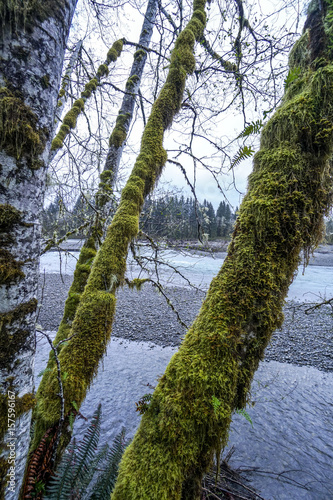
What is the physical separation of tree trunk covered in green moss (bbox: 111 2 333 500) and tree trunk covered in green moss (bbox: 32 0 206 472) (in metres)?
0.84

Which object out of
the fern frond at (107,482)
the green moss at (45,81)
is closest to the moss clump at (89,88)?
the green moss at (45,81)

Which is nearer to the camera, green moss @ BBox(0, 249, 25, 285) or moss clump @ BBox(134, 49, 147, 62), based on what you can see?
green moss @ BBox(0, 249, 25, 285)

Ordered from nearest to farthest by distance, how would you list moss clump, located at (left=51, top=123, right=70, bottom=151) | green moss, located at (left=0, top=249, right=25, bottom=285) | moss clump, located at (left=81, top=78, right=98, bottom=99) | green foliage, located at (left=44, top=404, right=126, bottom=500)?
green moss, located at (left=0, top=249, right=25, bottom=285) < green foliage, located at (left=44, top=404, right=126, bottom=500) < moss clump, located at (left=51, top=123, right=70, bottom=151) < moss clump, located at (left=81, top=78, right=98, bottom=99)

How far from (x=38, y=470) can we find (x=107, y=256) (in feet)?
5.58

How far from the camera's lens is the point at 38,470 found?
1688 mm

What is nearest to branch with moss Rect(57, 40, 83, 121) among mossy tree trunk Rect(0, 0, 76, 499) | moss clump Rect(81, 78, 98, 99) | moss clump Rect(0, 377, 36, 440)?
moss clump Rect(81, 78, 98, 99)

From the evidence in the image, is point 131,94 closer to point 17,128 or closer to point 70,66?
point 70,66

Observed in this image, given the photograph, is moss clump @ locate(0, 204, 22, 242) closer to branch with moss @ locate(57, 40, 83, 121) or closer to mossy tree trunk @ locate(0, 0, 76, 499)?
mossy tree trunk @ locate(0, 0, 76, 499)

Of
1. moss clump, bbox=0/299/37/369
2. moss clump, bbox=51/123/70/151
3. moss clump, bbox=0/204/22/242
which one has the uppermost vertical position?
moss clump, bbox=51/123/70/151

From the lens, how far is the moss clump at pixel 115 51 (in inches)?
131

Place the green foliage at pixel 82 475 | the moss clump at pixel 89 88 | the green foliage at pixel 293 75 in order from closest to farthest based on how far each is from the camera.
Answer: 1. the green foliage at pixel 293 75
2. the green foliage at pixel 82 475
3. the moss clump at pixel 89 88

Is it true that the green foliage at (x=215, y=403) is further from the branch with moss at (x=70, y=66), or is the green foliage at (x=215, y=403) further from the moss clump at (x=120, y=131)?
the branch with moss at (x=70, y=66)

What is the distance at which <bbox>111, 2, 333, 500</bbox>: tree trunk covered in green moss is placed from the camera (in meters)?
1.01

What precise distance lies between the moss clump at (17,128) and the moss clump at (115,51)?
3.07m
